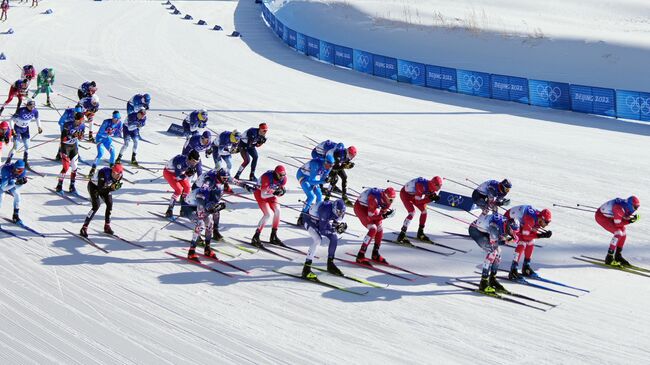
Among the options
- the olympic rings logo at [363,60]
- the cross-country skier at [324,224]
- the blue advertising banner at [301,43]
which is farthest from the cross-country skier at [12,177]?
the blue advertising banner at [301,43]

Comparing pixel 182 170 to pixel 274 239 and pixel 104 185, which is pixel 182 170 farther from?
pixel 274 239

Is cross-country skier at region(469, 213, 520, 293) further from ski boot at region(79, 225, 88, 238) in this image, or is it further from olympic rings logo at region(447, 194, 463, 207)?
ski boot at region(79, 225, 88, 238)

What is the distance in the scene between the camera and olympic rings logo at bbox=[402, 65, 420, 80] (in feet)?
139

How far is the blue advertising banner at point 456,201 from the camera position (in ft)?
76.5

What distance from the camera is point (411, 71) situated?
140 feet

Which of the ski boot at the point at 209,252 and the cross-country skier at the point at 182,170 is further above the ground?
the cross-country skier at the point at 182,170

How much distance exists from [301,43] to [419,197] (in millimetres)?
33068

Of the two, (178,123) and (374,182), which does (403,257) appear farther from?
(178,123)

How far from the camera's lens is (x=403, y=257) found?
19.3 metres

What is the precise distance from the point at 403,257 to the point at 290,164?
9158 mm

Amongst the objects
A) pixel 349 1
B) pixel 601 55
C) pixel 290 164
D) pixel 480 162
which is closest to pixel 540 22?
pixel 601 55

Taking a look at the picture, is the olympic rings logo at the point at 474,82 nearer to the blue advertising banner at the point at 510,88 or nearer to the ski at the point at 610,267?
the blue advertising banner at the point at 510,88

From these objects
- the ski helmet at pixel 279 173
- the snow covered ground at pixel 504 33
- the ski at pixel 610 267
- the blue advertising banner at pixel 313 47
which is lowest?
the ski at pixel 610 267

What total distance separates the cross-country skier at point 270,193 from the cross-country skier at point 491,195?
181 inches
